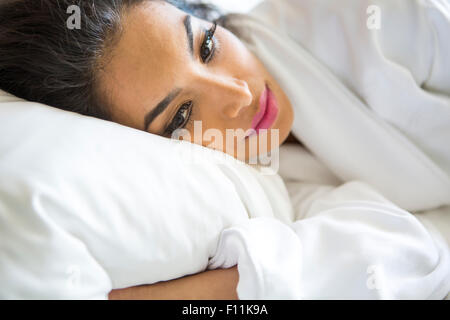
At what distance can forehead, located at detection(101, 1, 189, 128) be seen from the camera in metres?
0.72

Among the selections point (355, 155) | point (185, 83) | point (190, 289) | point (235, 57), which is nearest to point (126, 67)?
point (185, 83)

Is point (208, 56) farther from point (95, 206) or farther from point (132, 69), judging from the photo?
point (95, 206)

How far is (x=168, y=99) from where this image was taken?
744mm

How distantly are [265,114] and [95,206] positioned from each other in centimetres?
44

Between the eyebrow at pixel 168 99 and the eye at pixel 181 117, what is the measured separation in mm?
36

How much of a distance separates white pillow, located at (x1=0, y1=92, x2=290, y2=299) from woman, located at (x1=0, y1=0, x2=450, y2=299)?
81 millimetres

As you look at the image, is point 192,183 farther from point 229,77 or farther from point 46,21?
point 46,21

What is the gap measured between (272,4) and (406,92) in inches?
16.0

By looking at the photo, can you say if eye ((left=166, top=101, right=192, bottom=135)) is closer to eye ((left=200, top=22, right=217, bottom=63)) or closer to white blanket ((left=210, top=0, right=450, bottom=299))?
eye ((left=200, top=22, right=217, bottom=63))

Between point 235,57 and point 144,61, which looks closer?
point 144,61

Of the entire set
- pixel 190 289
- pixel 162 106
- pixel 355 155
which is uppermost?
pixel 162 106

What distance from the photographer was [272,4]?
0.98 metres

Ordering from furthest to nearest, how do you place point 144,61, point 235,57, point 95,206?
point 235,57 < point 144,61 < point 95,206

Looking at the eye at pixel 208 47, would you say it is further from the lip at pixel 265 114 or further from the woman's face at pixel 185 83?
the lip at pixel 265 114
